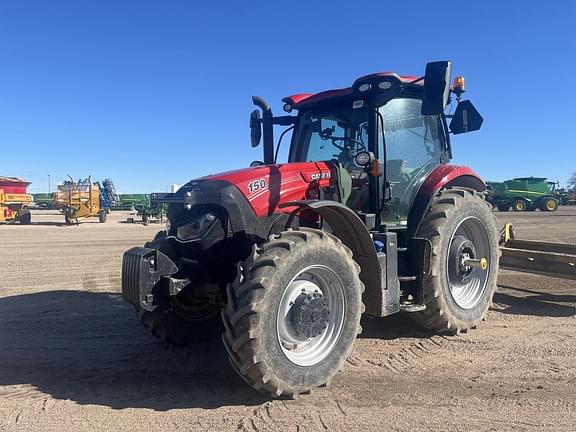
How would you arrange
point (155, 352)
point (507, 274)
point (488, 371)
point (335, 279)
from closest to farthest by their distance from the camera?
point (335, 279)
point (488, 371)
point (155, 352)
point (507, 274)

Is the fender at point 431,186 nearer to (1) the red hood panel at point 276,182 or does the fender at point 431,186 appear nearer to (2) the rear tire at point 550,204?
(1) the red hood panel at point 276,182

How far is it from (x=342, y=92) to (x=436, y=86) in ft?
4.26

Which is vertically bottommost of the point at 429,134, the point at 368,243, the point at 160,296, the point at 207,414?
the point at 207,414

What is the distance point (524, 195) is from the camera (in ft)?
117

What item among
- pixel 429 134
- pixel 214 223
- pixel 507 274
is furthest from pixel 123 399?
pixel 507 274

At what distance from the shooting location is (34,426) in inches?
130

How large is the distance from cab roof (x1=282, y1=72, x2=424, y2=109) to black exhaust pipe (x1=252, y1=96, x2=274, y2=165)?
25 cm

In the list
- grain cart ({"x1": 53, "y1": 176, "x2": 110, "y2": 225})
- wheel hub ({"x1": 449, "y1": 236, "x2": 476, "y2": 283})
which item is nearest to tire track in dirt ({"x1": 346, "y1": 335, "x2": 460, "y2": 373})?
wheel hub ({"x1": 449, "y1": 236, "x2": 476, "y2": 283})

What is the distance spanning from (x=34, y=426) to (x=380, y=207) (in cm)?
352

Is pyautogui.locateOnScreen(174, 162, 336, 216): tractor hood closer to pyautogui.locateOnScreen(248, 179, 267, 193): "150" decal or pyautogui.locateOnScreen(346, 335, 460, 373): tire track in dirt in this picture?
pyautogui.locateOnScreen(248, 179, 267, 193): "150" decal

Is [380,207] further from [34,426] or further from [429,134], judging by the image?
[34,426]

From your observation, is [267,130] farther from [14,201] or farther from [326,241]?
[14,201]

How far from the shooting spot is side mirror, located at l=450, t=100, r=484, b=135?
5.70 m

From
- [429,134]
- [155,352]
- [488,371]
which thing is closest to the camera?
[488,371]
